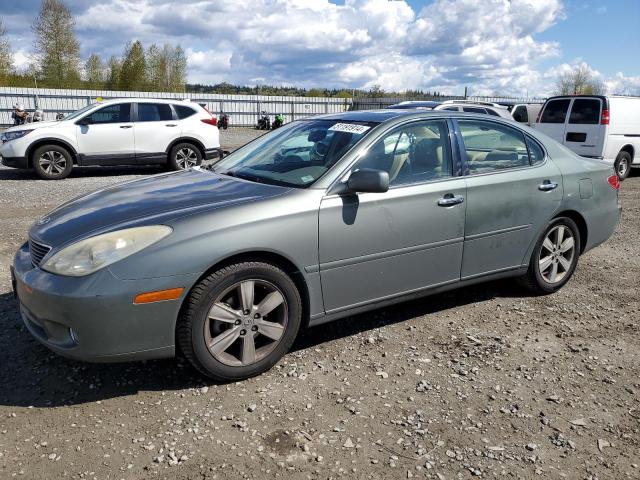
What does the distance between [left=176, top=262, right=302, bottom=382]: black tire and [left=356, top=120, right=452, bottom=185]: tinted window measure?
0.98m

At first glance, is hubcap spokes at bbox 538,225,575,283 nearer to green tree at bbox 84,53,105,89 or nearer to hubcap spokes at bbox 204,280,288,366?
hubcap spokes at bbox 204,280,288,366

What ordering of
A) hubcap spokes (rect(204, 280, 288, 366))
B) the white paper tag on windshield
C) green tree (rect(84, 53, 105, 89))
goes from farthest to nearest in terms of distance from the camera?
green tree (rect(84, 53, 105, 89)), the white paper tag on windshield, hubcap spokes (rect(204, 280, 288, 366))

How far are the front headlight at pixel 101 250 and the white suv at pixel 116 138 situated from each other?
27.1ft

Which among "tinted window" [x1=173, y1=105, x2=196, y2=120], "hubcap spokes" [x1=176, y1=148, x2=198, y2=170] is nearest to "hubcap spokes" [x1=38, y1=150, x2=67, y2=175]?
"hubcap spokes" [x1=176, y1=148, x2=198, y2=170]

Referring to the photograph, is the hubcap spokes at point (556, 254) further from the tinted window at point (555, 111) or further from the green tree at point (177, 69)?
the green tree at point (177, 69)

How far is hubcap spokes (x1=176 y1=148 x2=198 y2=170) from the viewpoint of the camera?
40.4 feet

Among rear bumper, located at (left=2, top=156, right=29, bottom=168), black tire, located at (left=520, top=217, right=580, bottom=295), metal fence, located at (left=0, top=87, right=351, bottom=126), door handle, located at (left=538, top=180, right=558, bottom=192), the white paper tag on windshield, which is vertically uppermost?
metal fence, located at (left=0, top=87, right=351, bottom=126)

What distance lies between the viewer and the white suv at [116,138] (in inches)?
432

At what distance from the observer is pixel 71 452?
2.59 m

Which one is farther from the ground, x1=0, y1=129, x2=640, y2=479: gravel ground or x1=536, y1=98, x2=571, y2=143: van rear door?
x1=536, y1=98, x2=571, y2=143: van rear door

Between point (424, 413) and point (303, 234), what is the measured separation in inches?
48.4

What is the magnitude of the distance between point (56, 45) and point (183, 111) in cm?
4375

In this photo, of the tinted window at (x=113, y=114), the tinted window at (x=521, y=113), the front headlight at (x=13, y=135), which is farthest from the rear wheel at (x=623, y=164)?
the front headlight at (x=13, y=135)

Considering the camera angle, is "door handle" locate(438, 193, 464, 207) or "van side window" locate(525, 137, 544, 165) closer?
"door handle" locate(438, 193, 464, 207)
